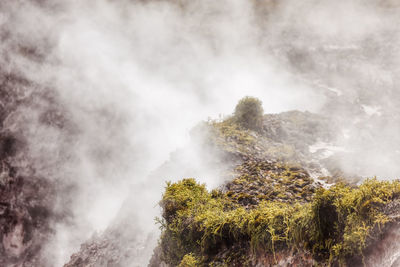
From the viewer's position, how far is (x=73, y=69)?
60.2 metres

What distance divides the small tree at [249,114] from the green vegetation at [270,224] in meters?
10.3

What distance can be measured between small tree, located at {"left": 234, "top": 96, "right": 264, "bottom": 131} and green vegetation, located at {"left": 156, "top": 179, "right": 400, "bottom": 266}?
10312mm

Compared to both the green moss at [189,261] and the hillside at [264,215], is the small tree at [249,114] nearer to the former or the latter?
the hillside at [264,215]

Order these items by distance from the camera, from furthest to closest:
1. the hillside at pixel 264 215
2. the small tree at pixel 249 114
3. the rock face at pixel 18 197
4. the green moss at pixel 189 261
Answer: the rock face at pixel 18 197 → the small tree at pixel 249 114 → the green moss at pixel 189 261 → the hillside at pixel 264 215

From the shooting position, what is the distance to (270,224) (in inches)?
243

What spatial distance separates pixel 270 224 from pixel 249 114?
48.2 ft

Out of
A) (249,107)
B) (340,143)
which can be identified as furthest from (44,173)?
(340,143)

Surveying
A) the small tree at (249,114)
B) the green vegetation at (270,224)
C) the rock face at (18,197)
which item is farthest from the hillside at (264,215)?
the rock face at (18,197)

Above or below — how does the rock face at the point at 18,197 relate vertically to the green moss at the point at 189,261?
above

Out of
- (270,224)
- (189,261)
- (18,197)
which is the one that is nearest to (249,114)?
(189,261)

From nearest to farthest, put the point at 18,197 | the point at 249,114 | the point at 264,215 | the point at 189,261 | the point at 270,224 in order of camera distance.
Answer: the point at 270,224
the point at 264,215
the point at 189,261
the point at 249,114
the point at 18,197

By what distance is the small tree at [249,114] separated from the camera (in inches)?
792

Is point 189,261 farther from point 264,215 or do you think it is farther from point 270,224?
point 270,224

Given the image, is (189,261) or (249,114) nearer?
(189,261)
